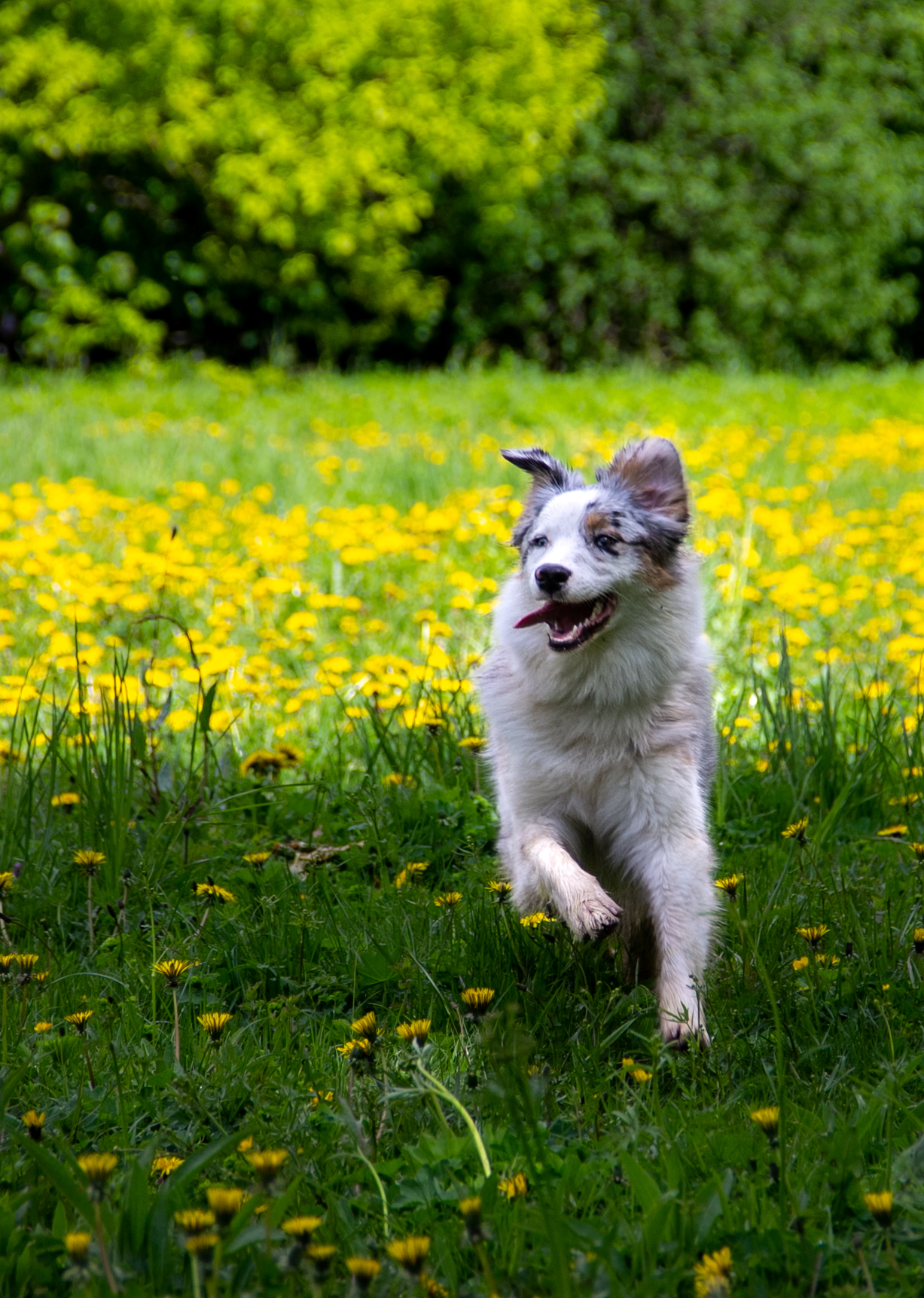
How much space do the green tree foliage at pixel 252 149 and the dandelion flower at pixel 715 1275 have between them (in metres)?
13.0

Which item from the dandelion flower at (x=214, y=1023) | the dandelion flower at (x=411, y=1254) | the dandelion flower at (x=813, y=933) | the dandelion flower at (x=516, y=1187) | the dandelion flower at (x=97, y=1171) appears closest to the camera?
the dandelion flower at (x=411, y=1254)

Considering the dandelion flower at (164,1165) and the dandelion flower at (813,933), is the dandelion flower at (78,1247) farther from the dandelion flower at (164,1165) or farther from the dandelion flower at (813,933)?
the dandelion flower at (813,933)

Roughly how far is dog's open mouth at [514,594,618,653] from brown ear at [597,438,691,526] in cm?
30

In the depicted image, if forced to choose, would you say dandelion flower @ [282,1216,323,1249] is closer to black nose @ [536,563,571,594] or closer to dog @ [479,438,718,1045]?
dog @ [479,438,718,1045]

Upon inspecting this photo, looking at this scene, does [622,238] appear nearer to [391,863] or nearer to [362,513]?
[362,513]

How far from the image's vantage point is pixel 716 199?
17969 millimetres

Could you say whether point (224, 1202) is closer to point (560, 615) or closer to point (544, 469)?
point (560, 615)

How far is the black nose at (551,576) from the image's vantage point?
2984mm

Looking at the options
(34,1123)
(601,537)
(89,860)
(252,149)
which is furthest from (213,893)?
(252,149)

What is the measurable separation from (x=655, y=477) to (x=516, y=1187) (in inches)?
71.7

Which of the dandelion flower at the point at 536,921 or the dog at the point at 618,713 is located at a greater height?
the dog at the point at 618,713

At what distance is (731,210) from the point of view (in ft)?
59.9

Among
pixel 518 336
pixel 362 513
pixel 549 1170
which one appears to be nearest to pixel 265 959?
pixel 549 1170

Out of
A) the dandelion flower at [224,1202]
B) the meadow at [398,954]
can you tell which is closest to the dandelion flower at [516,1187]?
the meadow at [398,954]
